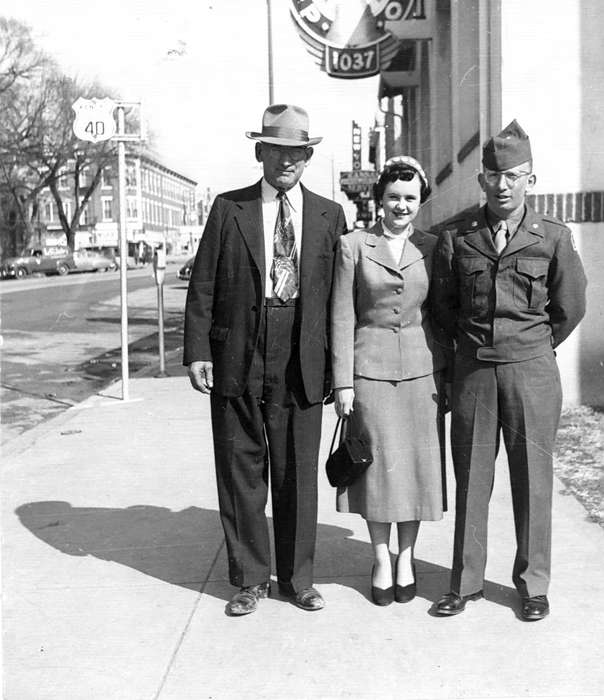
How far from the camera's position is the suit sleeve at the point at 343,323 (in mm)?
3713

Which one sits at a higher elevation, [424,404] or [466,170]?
[466,170]

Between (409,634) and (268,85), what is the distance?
2549 mm

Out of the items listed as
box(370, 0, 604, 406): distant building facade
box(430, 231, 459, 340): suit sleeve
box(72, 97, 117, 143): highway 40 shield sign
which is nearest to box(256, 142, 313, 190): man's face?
box(430, 231, 459, 340): suit sleeve

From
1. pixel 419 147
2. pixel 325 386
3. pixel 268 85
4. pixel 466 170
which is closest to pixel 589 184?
pixel 466 170

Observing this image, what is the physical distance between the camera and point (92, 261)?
4903cm

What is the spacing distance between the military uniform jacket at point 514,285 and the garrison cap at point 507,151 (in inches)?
8.8

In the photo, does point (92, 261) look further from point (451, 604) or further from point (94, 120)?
point (451, 604)

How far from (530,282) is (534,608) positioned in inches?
50.1

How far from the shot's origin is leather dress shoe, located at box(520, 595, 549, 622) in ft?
11.8

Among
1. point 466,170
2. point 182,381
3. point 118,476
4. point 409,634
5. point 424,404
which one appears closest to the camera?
point 409,634

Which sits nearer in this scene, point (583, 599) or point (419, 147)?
point (583, 599)

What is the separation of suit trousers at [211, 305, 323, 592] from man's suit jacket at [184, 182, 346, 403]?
71 millimetres

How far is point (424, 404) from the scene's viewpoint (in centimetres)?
377

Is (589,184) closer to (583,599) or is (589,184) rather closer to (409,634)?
(583,599)
